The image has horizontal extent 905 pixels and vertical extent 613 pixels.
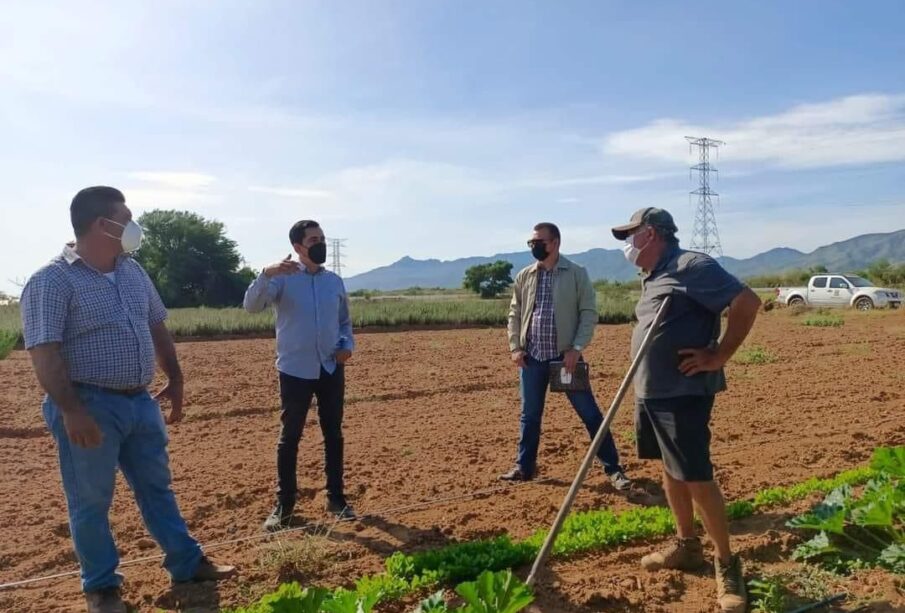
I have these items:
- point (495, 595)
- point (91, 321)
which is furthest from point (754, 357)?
point (91, 321)

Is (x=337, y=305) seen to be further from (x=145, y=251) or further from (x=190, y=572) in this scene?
(x=145, y=251)

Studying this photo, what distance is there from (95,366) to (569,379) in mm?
3093

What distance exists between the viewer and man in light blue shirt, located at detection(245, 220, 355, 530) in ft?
15.1

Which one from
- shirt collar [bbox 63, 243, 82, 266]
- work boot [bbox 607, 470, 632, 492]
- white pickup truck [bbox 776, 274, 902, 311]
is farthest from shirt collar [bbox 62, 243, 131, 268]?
white pickup truck [bbox 776, 274, 902, 311]

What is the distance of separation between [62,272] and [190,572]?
1.62 meters

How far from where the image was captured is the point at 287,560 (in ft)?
12.7

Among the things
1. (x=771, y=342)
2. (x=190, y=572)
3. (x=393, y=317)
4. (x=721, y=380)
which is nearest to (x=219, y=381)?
(x=190, y=572)

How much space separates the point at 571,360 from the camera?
5.23m

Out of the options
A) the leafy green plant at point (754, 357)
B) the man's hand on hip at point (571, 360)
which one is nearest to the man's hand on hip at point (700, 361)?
the man's hand on hip at point (571, 360)

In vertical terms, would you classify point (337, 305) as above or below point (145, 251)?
below

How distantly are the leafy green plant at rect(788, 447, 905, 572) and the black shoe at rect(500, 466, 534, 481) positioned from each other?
6.85 ft

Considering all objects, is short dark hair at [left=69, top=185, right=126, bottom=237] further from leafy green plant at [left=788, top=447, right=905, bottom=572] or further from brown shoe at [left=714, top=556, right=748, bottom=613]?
leafy green plant at [left=788, top=447, right=905, bottom=572]

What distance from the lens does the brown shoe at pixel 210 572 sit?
3.77 m

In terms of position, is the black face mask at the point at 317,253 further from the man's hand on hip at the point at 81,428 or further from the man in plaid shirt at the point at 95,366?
the man's hand on hip at the point at 81,428
